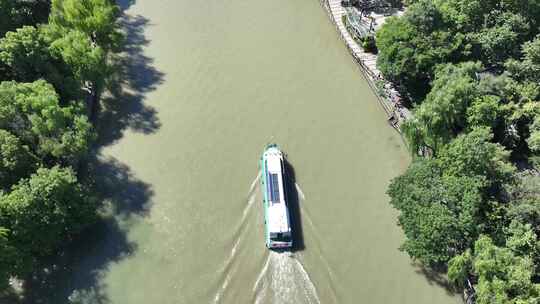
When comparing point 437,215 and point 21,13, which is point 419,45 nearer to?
point 437,215

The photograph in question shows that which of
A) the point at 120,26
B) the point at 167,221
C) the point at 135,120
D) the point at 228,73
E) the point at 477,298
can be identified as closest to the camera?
the point at 477,298

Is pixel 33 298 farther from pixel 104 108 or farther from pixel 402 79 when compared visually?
pixel 402 79

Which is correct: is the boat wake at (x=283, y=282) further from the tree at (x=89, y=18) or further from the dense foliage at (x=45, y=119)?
the tree at (x=89, y=18)

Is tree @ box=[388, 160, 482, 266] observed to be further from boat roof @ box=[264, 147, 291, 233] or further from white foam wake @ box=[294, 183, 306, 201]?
boat roof @ box=[264, 147, 291, 233]

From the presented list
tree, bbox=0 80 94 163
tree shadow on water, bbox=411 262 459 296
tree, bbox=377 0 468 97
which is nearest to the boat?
tree shadow on water, bbox=411 262 459 296

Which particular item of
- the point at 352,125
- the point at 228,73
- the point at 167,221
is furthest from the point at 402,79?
the point at 167,221

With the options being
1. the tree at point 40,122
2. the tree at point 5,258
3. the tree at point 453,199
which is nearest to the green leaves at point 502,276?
the tree at point 453,199

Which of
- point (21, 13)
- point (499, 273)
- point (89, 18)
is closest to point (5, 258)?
point (89, 18)
